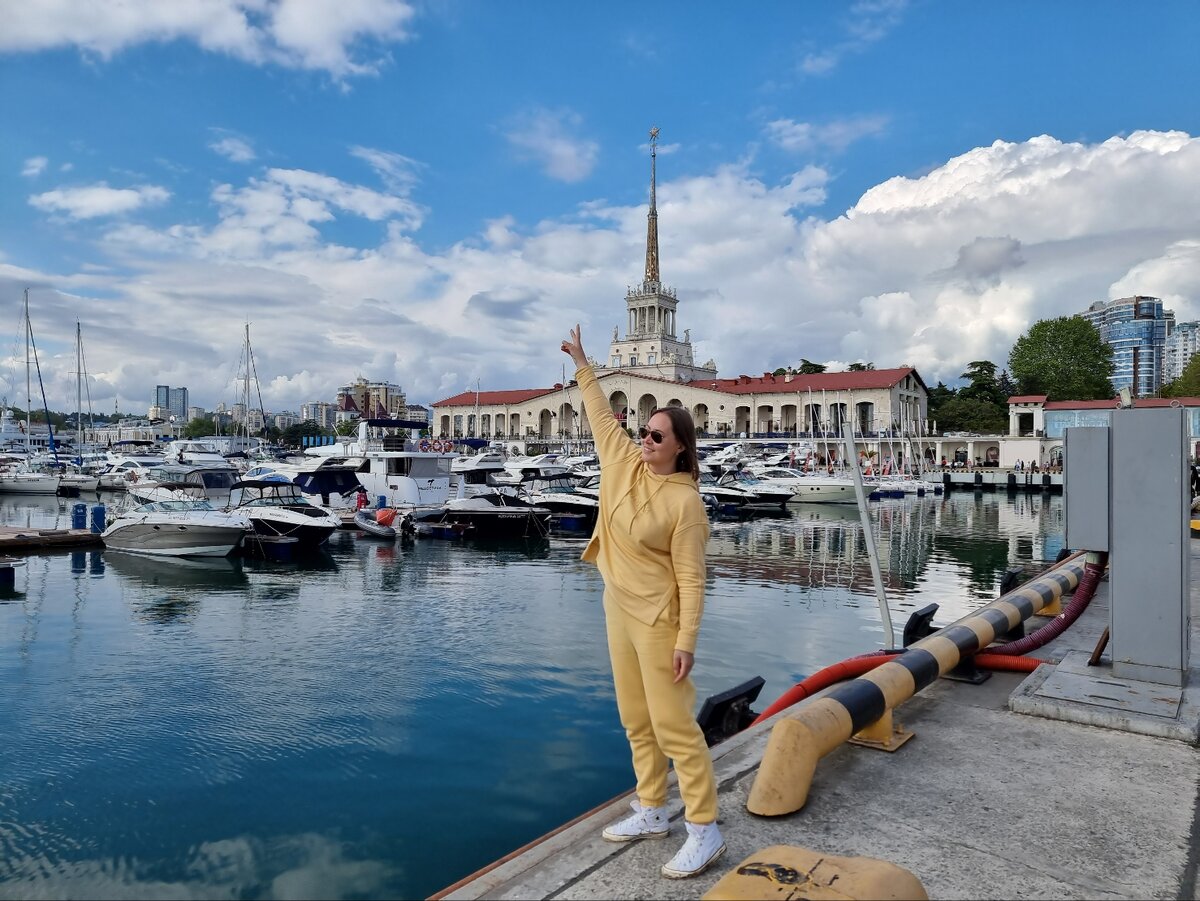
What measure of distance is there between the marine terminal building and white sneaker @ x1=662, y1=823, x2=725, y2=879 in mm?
68918

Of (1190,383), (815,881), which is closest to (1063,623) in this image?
(815,881)

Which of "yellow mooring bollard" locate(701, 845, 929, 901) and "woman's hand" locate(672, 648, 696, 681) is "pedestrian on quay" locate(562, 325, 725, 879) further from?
"yellow mooring bollard" locate(701, 845, 929, 901)

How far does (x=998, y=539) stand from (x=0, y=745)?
29.5 metres

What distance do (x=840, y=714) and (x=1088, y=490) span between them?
290cm

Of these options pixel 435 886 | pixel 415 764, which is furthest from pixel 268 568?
pixel 435 886

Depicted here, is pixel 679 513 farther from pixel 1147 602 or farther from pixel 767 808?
pixel 1147 602

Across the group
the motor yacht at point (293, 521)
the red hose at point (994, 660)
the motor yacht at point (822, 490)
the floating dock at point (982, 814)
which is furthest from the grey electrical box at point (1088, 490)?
the motor yacht at point (822, 490)

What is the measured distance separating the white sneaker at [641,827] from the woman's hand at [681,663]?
2.68 ft

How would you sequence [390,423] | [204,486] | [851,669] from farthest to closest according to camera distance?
[390,423]
[204,486]
[851,669]

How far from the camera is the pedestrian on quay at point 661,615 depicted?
3553 millimetres

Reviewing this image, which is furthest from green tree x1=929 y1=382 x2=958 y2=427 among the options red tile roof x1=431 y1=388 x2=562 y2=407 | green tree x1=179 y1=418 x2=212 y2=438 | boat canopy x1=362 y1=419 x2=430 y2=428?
green tree x1=179 y1=418 x2=212 y2=438

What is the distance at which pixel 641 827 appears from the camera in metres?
3.82

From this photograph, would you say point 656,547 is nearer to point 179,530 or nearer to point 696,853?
point 696,853

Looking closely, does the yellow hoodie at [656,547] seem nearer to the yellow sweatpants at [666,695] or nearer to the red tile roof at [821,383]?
the yellow sweatpants at [666,695]
